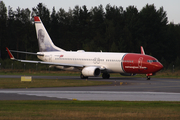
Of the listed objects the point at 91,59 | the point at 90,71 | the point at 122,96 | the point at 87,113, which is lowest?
the point at 122,96

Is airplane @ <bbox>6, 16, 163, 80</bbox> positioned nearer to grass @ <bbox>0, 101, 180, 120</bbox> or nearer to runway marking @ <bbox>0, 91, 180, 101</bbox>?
runway marking @ <bbox>0, 91, 180, 101</bbox>

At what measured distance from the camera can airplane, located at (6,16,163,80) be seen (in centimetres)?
4497

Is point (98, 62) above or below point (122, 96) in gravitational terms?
above

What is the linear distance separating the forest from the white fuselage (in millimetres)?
28442

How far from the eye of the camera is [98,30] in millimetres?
109625

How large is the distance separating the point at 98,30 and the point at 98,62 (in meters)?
61.2

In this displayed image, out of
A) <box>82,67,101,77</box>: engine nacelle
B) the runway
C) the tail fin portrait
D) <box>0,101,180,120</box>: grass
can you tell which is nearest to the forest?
the tail fin portrait

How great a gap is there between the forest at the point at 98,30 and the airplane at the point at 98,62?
2778 cm

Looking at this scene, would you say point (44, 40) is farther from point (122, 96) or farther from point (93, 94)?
point (122, 96)

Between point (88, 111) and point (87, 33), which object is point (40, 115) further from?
point (87, 33)

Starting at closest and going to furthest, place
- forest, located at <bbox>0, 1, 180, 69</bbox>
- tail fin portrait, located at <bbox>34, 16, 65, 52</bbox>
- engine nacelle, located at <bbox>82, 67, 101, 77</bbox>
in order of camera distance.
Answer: engine nacelle, located at <bbox>82, 67, 101, 77</bbox>
tail fin portrait, located at <bbox>34, 16, 65, 52</bbox>
forest, located at <bbox>0, 1, 180, 69</bbox>

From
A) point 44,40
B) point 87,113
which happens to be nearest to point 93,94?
point 87,113

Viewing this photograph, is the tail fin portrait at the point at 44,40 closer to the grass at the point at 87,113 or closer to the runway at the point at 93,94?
the runway at the point at 93,94

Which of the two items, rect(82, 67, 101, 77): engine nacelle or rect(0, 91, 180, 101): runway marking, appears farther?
rect(82, 67, 101, 77): engine nacelle
